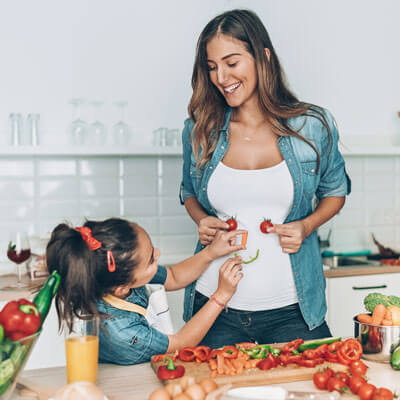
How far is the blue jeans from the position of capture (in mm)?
1824

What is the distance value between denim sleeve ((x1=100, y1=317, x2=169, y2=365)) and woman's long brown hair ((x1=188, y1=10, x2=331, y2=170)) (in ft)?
2.29

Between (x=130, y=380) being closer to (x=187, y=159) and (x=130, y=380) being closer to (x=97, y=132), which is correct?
(x=187, y=159)

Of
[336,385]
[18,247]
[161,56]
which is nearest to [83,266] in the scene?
[336,385]

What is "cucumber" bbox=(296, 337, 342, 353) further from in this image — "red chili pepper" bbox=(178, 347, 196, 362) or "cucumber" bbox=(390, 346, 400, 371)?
"red chili pepper" bbox=(178, 347, 196, 362)

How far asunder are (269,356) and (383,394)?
0.32 metres

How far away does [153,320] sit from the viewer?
1.70 meters

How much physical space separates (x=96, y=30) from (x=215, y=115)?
1.48m

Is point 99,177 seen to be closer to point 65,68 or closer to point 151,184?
point 151,184

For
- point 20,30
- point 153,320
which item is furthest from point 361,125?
point 153,320

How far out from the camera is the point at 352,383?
1216 millimetres

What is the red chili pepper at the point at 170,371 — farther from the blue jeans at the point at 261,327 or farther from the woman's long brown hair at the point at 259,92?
the woman's long brown hair at the point at 259,92

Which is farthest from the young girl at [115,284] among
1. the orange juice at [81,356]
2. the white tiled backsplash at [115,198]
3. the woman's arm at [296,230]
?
the white tiled backsplash at [115,198]

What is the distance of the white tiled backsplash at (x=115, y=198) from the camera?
312 centimetres

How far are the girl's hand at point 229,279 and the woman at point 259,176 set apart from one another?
143 mm
